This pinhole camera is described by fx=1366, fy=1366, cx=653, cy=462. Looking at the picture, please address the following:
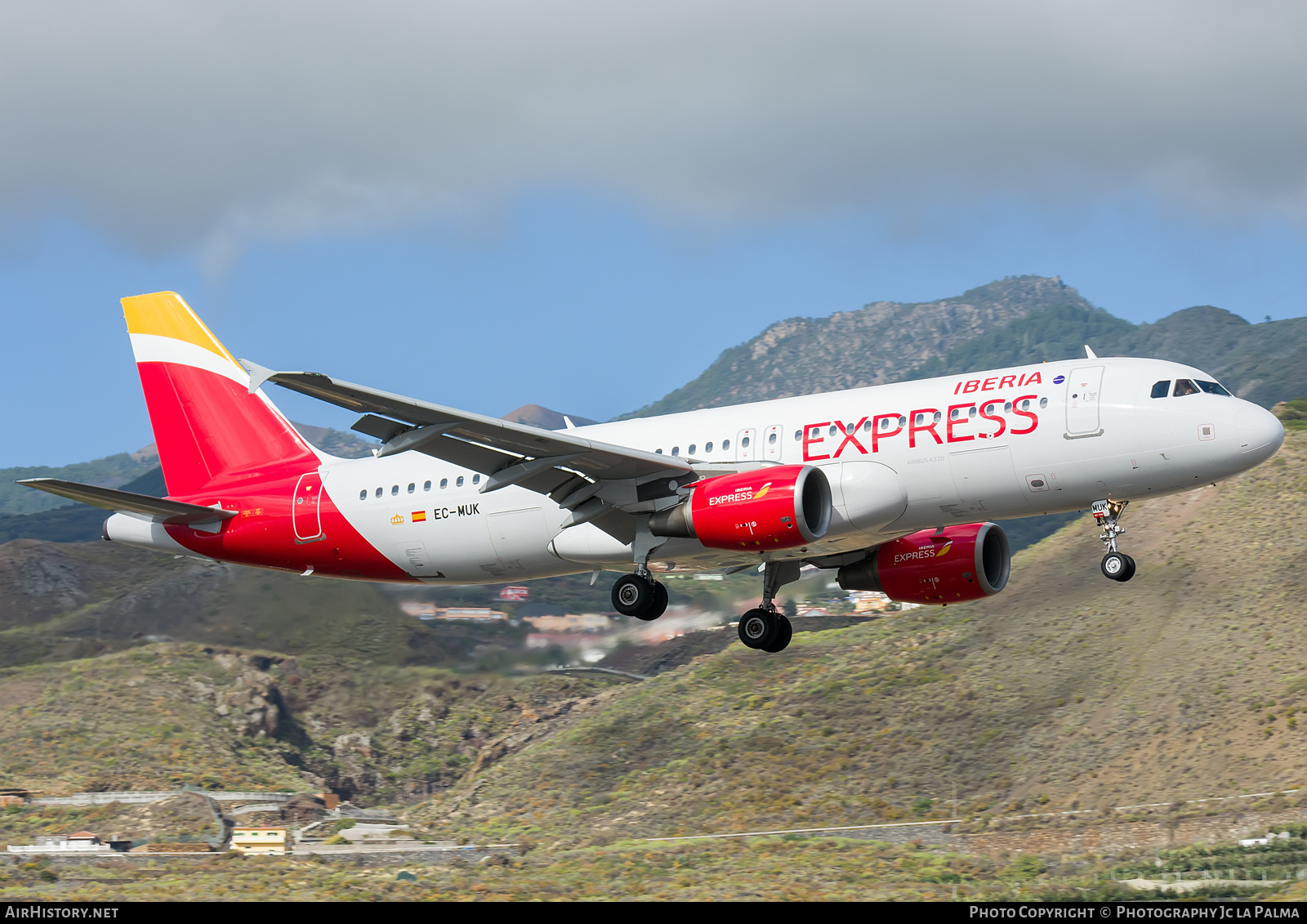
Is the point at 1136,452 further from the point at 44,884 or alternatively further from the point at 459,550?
the point at 44,884

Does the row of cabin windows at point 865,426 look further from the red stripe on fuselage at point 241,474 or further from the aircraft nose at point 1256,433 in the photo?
the red stripe on fuselage at point 241,474

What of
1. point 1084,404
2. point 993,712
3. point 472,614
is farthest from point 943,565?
point 993,712

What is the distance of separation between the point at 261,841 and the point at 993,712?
41.7 metres

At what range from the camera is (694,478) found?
98.2 ft

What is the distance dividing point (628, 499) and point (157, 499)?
40.9ft

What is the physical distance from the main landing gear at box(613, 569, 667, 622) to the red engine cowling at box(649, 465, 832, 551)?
2412 mm

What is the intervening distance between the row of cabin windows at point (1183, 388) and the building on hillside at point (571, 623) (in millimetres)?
34489

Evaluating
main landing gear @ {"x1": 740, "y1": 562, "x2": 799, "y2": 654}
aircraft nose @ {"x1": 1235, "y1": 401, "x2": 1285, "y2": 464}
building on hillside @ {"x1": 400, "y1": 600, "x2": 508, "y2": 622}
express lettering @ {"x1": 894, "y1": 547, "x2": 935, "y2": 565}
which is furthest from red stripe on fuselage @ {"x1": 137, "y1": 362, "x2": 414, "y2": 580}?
aircraft nose @ {"x1": 1235, "y1": 401, "x2": 1285, "y2": 464}

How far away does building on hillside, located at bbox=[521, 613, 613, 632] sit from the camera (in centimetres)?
5797

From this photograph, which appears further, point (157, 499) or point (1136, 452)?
point (157, 499)

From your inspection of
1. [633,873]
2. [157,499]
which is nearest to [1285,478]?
[633,873]

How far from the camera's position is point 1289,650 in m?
78.0

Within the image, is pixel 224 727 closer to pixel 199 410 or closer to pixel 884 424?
pixel 199 410

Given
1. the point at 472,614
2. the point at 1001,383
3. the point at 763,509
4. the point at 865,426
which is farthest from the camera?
the point at 472,614
